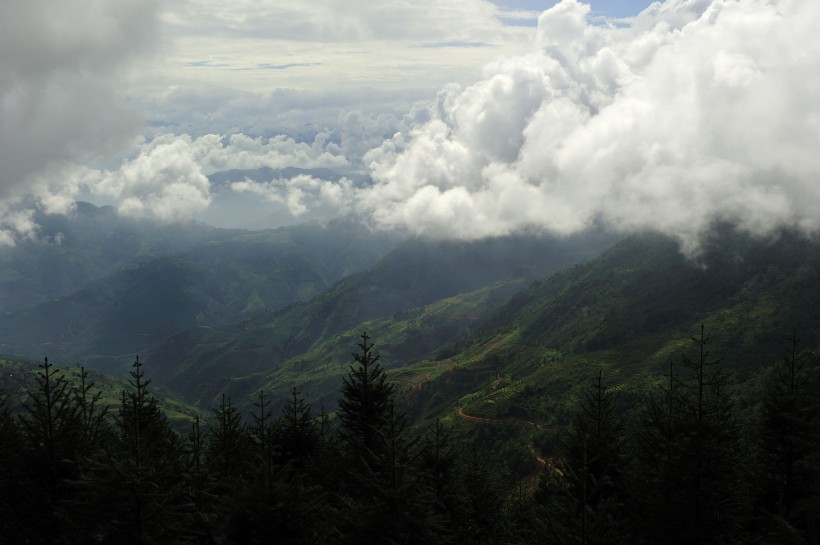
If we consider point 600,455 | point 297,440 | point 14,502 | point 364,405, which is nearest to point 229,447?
point 297,440

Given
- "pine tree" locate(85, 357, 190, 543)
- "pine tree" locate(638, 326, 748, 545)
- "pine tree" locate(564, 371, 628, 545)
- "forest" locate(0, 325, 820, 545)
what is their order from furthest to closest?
"pine tree" locate(564, 371, 628, 545)
"pine tree" locate(638, 326, 748, 545)
"forest" locate(0, 325, 820, 545)
"pine tree" locate(85, 357, 190, 543)

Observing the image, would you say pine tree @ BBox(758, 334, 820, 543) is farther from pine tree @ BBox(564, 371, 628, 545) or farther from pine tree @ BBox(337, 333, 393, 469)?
pine tree @ BBox(337, 333, 393, 469)

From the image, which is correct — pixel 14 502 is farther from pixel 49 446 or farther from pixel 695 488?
pixel 695 488

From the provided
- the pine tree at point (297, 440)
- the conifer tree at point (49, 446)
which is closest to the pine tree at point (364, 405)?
the pine tree at point (297, 440)

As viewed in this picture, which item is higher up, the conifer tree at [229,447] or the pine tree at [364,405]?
the pine tree at [364,405]

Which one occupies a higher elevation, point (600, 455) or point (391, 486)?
Result: point (391, 486)

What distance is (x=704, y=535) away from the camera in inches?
1606

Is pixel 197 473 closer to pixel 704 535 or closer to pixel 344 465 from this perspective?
pixel 344 465

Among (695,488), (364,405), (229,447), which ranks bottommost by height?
(695,488)

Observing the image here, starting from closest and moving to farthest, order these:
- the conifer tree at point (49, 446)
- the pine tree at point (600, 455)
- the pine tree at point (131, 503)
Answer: the pine tree at point (131, 503) → the conifer tree at point (49, 446) → the pine tree at point (600, 455)

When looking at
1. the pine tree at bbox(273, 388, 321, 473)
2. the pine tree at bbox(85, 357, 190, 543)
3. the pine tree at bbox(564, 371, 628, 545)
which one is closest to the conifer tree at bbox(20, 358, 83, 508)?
the pine tree at bbox(85, 357, 190, 543)

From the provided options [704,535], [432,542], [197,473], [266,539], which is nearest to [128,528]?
[266,539]

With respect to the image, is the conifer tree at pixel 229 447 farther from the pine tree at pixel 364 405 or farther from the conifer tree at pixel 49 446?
the conifer tree at pixel 49 446

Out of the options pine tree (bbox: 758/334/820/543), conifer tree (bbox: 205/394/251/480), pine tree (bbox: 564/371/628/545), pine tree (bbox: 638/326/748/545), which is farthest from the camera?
conifer tree (bbox: 205/394/251/480)
